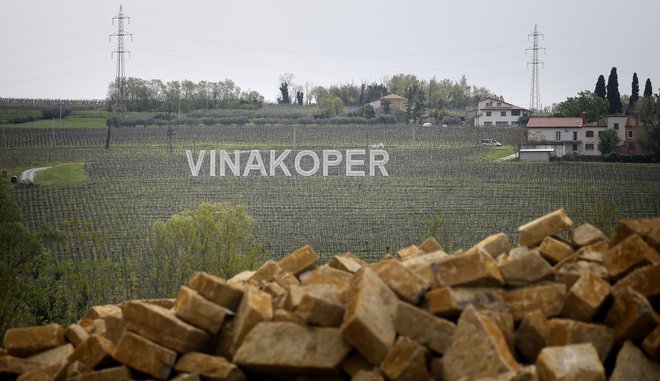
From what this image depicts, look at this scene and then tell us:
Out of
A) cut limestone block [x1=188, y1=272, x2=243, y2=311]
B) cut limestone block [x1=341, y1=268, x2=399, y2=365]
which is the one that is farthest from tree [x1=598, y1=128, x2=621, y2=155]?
cut limestone block [x1=341, y1=268, x2=399, y2=365]

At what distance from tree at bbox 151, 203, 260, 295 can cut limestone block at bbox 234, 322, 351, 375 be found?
54.7ft

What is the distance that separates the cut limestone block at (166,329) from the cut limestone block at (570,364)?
236cm

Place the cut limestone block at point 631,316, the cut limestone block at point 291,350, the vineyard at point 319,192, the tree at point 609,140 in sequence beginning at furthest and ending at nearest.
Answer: the tree at point 609,140, the vineyard at point 319,192, the cut limestone block at point 291,350, the cut limestone block at point 631,316

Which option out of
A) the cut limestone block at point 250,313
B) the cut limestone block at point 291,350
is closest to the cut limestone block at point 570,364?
the cut limestone block at point 291,350

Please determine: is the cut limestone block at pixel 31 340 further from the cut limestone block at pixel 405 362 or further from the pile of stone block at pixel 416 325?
the cut limestone block at pixel 405 362

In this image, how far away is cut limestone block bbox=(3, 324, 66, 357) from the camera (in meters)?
6.83

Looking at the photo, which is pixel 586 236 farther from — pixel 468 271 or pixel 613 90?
pixel 613 90

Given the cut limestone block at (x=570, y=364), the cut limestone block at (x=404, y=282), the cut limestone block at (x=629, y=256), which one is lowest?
the cut limestone block at (x=570, y=364)

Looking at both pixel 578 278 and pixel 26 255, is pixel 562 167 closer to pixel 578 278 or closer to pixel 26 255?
pixel 26 255

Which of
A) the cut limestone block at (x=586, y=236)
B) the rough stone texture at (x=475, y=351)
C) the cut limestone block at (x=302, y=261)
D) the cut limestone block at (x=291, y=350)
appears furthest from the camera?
the cut limestone block at (x=302, y=261)

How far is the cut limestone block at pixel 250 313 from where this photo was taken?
19.6 ft

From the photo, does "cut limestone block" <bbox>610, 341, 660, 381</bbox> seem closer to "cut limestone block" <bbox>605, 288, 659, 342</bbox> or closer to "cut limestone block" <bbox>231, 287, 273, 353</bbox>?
"cut limestone block" <bbox>605, 288, 659, 342</bbox>

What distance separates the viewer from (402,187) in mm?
39938

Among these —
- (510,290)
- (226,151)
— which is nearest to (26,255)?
(510,290)
